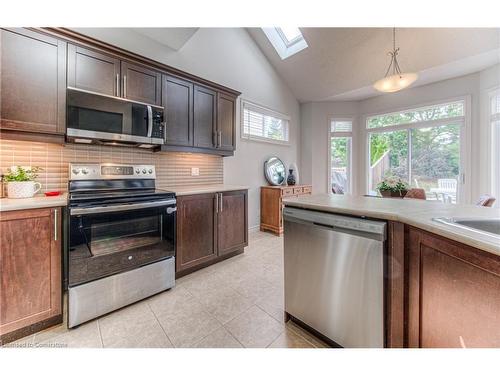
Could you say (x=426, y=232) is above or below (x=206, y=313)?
above

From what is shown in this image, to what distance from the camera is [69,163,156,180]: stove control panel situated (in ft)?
6.23

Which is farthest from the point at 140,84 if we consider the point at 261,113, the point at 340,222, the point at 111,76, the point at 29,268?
the point at 261,113

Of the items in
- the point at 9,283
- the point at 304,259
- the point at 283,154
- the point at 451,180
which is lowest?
the point at 9,283

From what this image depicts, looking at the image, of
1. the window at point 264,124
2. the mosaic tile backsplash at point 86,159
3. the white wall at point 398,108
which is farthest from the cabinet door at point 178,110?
the white wall at point 398,108

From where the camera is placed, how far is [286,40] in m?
Result: 4.34

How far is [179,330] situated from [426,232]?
172 cm

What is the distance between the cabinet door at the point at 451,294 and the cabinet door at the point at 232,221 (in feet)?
6.54

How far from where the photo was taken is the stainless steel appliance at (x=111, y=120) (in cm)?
182

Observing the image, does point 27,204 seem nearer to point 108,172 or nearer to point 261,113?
point 108,172

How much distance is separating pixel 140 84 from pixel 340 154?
482cm
